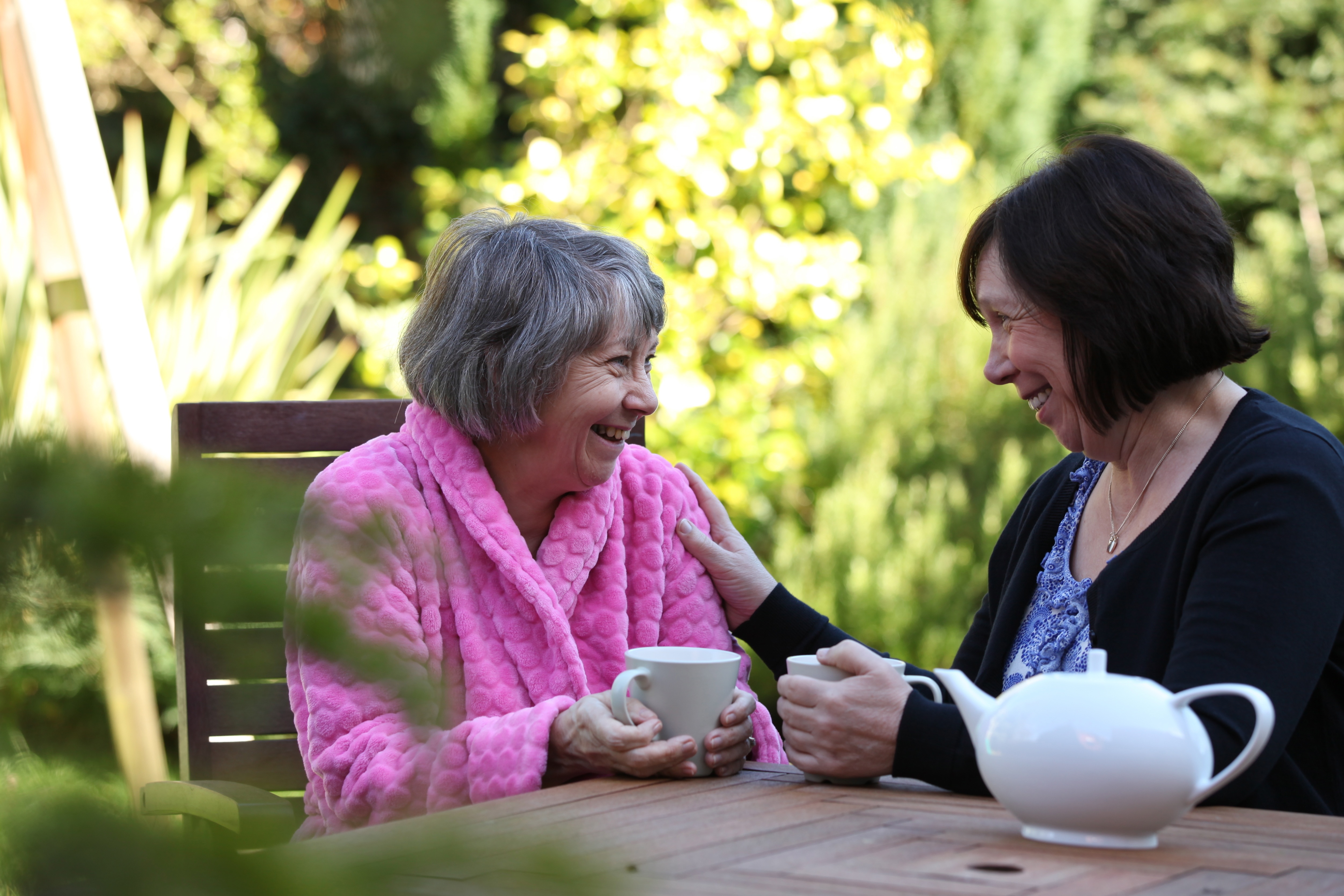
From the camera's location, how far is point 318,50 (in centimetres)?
44

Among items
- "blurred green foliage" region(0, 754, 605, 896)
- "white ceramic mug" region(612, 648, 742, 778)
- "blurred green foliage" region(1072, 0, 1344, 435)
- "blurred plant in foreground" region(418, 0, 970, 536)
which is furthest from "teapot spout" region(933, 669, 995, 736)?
"blurred green foliage" region(1072, 0, 1344, 435)

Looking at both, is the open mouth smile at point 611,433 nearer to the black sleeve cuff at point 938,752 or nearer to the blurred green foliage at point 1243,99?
the black sleeve cuff at point 938,752

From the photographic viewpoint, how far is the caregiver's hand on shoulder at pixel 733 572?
1.85 meters

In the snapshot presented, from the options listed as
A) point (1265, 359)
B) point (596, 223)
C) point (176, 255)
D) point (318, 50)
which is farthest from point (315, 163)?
point (318, 50)

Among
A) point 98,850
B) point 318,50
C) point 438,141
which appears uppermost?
point 438,141

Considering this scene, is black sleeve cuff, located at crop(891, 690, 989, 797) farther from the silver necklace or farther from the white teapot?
the silver necklace

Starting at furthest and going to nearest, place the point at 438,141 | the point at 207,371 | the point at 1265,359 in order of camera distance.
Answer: the point at 438,141 → the point at 1265,359 → the point at 207,371

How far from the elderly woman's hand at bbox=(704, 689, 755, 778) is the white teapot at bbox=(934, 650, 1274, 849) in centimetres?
39

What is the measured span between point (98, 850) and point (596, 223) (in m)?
4.59

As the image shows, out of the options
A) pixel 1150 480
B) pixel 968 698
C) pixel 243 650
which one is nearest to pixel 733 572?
pixel 1150 480

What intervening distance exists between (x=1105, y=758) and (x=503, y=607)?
36.8 inches

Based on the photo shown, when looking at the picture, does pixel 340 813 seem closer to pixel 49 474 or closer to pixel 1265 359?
pixel 49 474

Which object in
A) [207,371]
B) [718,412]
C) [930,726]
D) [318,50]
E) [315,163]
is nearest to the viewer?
[318,50]

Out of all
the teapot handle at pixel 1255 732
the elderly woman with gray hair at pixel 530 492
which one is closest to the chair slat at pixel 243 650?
the teapot handle at pixel 1255 732
